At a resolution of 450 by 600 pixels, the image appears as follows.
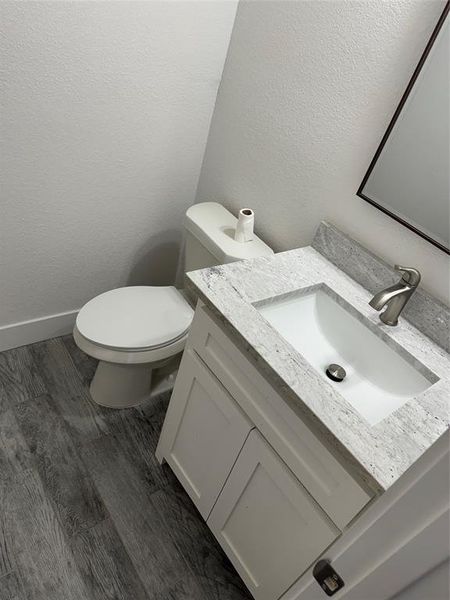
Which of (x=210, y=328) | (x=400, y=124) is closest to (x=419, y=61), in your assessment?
(x=400, y=124)

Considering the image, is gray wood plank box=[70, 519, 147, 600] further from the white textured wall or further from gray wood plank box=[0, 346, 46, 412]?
the white textured wall

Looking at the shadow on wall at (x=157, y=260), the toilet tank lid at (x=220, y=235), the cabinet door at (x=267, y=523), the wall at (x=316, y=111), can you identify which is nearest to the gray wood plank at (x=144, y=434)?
the cabinet door at (x=267, y=523)

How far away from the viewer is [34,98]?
1404 millimetres

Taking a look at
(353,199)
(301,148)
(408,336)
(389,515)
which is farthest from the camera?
(301,148)

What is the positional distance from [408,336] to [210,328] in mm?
540

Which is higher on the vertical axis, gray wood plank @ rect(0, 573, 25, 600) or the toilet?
the toilet

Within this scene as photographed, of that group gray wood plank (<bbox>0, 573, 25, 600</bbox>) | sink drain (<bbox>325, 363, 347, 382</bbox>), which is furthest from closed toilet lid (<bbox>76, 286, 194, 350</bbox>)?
gray wood plank (<bbox>0, 573, 25, 600</bbox>)

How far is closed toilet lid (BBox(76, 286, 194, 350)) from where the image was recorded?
1.56 metres

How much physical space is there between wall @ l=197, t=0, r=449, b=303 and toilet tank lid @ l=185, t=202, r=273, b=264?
0.09m

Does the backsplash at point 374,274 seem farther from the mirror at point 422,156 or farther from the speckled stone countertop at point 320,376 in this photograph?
the mirror at point 422,156

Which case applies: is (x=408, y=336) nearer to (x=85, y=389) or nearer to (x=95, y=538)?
(x=95, y=538)

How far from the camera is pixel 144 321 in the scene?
164 centimetres

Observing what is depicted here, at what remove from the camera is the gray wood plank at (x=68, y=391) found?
1741 millimetres

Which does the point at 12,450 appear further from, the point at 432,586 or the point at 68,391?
the point at 432,586
